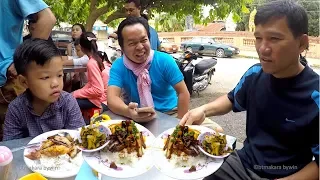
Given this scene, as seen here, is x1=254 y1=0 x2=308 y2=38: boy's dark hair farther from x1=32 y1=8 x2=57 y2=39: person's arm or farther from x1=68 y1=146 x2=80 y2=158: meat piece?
x1=32 y1=8 x2=57 y2=39: person's arm

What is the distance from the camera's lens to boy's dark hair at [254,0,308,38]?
47.8 inches

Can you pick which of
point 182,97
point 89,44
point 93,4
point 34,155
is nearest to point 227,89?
point 93,4

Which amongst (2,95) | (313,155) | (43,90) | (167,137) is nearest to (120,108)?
(43,90)

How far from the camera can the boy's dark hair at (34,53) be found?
61.6 inches

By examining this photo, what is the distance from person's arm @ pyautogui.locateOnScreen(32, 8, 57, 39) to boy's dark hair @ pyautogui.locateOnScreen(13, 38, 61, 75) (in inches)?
13.0

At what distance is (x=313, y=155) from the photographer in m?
1.23

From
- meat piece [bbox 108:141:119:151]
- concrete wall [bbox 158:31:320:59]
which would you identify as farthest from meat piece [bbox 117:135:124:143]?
concrete wall [bbox 158:31:320:59]

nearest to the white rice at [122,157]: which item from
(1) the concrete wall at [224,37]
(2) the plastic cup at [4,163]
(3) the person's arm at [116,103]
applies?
(2) the plastic cup at [4,163]

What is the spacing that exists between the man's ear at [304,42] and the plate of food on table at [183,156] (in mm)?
514

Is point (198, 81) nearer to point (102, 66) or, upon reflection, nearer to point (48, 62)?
point (102, 66)

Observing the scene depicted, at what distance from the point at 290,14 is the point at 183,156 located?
69 cm

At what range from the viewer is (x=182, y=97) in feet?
7.30

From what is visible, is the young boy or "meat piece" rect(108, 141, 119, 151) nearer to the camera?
"meat piece" rect(108, 141, 119, 151)

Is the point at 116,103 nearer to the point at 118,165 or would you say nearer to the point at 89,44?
the point at 118,165
